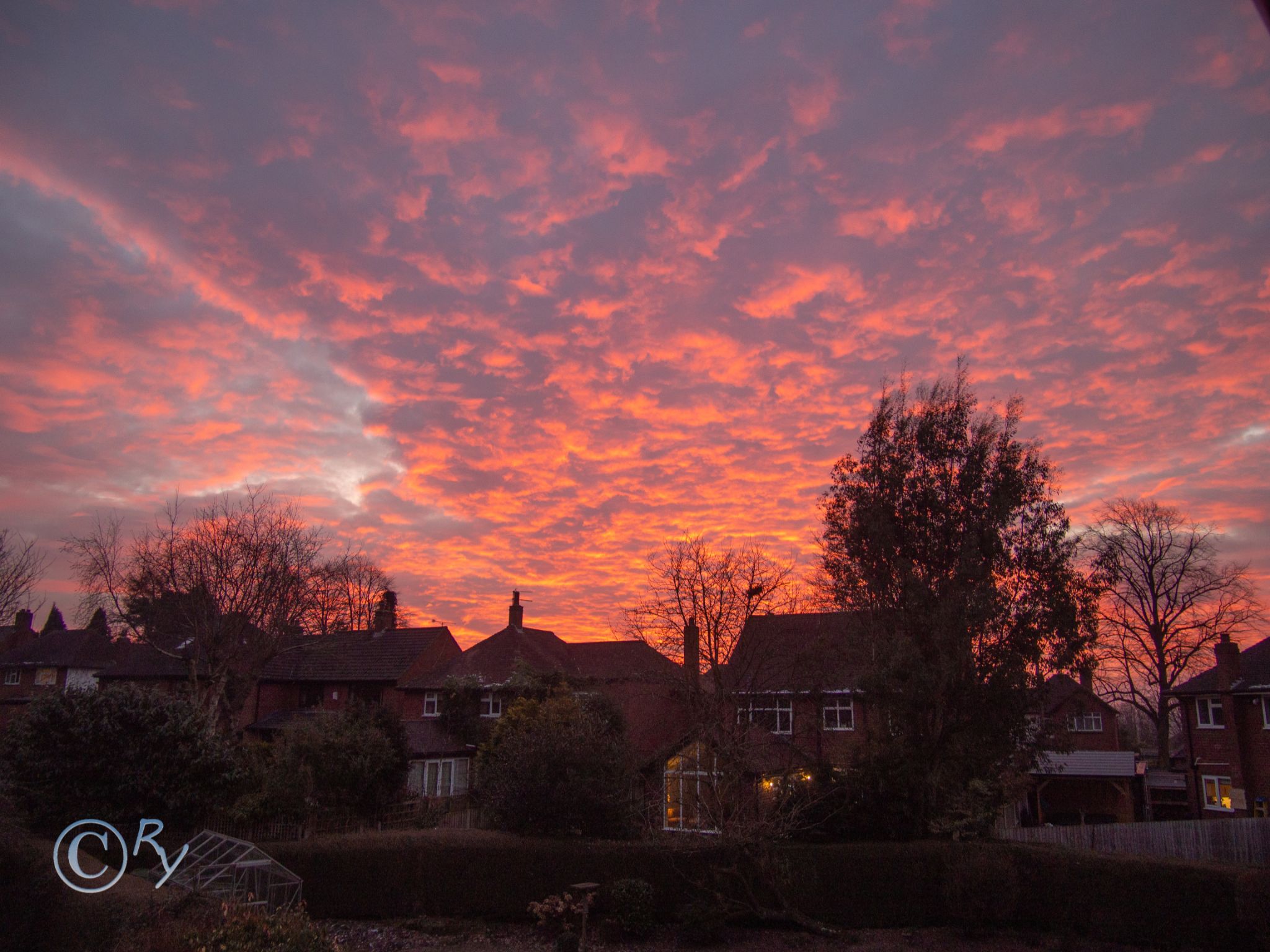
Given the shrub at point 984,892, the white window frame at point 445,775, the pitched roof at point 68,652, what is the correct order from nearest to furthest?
the shrub at point 984,892 < the white window frame at point 445,775 < the pitched roof at point 68,652

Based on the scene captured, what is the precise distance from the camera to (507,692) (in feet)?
128

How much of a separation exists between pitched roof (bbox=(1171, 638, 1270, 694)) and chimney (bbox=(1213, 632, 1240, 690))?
20 cm

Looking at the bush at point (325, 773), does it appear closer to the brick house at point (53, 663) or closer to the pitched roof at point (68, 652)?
the brick house at point (53, 663)

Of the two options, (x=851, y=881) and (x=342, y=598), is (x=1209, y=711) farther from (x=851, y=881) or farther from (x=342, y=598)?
(x=342, y=598)

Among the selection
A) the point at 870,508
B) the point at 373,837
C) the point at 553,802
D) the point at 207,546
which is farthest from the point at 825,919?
the point at 207,546

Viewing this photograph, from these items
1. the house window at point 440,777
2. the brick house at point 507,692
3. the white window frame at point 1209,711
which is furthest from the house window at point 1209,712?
the house window at point 440,777

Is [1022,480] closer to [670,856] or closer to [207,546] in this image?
Answer: [670,856]

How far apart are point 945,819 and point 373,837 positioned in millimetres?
15608

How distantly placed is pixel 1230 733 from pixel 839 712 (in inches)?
613

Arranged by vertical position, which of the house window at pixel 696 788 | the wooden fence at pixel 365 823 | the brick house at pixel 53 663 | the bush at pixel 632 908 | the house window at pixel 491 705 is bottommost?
the bush at pixel 632 908

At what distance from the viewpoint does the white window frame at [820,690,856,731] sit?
108 ft

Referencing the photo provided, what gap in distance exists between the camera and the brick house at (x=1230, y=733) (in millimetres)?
30562

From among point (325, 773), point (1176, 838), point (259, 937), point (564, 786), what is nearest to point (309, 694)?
point (325, 773)

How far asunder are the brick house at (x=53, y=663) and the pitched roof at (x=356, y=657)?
50.5 ft
